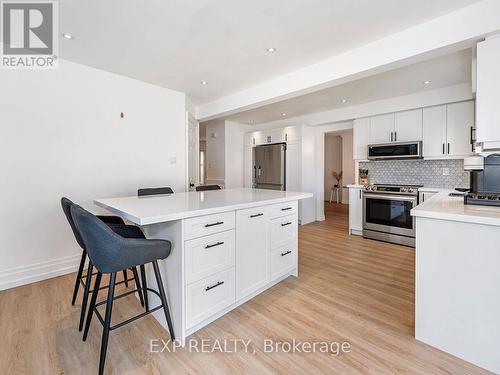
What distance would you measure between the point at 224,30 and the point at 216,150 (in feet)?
12.5

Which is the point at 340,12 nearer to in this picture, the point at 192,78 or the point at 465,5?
the point at 465,5

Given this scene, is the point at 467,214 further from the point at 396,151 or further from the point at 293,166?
the point at 293,166

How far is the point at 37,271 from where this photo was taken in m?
2.63

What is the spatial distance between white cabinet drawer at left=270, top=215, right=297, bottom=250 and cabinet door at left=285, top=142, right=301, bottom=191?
2663mm

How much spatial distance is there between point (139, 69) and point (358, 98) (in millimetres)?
3285

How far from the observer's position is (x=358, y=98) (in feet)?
13.5

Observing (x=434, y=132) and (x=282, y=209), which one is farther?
(x=434, y=132)

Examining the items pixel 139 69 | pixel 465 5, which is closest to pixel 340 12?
pixel 465 5

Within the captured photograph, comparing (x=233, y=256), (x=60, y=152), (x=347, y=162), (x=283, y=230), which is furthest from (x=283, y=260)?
(x=347, y=162)

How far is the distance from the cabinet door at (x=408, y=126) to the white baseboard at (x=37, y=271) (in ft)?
15.9

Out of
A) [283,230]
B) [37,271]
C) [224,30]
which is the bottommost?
[37,271]

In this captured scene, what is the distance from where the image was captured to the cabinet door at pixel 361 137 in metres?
4.45

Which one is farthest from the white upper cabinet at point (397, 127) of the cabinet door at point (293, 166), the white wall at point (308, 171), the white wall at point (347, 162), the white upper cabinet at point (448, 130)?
the white wall at point (347, 162)

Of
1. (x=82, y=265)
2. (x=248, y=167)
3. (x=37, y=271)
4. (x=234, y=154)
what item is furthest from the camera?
(x=248, y=167)
